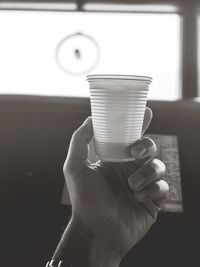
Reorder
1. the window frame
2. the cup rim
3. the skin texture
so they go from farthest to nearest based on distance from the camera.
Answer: the window frame
the skin texture
the cup rim

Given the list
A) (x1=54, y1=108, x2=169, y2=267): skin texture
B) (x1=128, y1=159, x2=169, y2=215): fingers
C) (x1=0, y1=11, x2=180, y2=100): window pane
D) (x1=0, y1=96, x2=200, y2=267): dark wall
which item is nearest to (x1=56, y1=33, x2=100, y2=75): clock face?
(x1=0, y1=11, x2=180, y2=100): window pane

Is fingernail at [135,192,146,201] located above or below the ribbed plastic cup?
below

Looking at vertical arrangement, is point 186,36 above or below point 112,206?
above

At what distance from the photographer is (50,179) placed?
5.18 feet

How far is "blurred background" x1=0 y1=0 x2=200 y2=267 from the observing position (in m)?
1.45

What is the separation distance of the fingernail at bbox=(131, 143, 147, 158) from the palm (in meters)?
0.20

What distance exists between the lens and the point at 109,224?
0.96m

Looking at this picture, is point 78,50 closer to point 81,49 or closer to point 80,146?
point 81,49

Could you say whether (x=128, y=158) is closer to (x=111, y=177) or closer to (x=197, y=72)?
(x=111, y=177)

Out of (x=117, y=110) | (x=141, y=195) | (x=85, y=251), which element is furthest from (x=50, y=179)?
(x=117, y=110)

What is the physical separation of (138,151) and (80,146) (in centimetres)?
19

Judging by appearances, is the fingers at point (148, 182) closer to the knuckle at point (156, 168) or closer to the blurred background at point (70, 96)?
the knuckle at point (156, 168)

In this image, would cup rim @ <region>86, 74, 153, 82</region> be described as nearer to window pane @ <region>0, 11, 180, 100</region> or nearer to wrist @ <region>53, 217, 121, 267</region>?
wrist @ <region>53, 217, 121, 267</region>

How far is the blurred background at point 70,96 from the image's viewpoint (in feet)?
4.75
